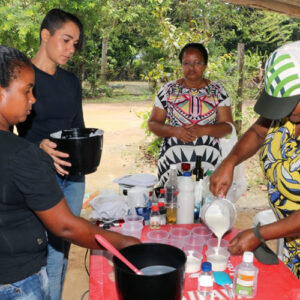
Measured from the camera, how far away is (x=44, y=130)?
6.64 ft

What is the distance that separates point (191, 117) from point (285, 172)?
1.39 metres

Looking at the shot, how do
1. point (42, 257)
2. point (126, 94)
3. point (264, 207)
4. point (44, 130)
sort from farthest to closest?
point (126, 94), point (264, 207), point (44, 130), point (42, 257)

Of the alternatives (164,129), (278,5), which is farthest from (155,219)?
(278,5)

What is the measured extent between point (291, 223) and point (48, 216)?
3.04ft

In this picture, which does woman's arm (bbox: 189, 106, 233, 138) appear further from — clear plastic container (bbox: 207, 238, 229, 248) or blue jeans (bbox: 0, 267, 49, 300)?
blue jeans (bbox: 0, 267, 49, 300)

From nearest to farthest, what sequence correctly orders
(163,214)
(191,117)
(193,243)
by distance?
(193,243) → (163,214) → (191,117)

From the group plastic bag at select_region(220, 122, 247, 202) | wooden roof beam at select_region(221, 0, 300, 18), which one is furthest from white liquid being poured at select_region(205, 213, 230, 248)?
wooden roof beam at select_region(221, 0, 300, 18)

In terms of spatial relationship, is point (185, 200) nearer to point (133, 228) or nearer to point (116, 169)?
point (133, 228)

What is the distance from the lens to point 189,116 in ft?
9.13

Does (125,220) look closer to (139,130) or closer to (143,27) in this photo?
(139,130)

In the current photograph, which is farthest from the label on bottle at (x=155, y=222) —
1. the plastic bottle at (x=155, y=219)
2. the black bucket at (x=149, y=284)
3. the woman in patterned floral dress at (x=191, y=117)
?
the woman in patterned floral dress at (x=191, y=117)

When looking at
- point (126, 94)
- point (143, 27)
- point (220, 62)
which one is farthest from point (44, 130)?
point (126, 94)

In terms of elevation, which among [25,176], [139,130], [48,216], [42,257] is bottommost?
[139,130]

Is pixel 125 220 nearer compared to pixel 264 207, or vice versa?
pixel 125 220
